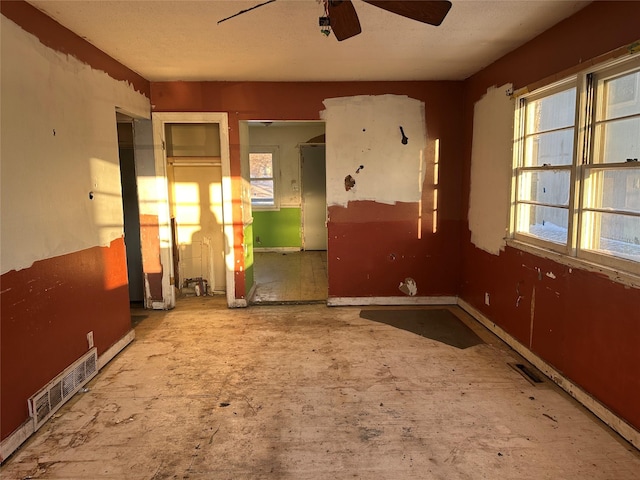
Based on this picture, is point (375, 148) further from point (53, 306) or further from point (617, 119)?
point (53, 306)

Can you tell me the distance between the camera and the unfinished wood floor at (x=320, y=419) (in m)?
2.15

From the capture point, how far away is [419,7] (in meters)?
1.89

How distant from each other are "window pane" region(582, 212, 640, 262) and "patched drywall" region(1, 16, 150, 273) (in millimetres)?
3496

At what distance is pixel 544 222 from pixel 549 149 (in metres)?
0.57

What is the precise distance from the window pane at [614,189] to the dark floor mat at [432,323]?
1.64m

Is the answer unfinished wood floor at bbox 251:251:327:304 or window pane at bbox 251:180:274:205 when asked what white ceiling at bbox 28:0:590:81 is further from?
window pane at bbox 251:180:274:205

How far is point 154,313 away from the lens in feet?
15.3

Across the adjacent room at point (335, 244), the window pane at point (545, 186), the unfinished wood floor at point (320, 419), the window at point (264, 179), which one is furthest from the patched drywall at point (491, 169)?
the window at point (264, 179)

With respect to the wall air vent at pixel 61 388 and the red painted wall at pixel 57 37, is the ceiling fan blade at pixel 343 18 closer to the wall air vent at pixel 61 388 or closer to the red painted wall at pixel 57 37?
the red painted wall at pixel 57 37

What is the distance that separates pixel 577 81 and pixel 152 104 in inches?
159

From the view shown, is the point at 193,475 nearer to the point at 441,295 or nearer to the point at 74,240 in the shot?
the point at 74,240

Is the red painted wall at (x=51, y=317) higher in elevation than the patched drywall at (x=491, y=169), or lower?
lower

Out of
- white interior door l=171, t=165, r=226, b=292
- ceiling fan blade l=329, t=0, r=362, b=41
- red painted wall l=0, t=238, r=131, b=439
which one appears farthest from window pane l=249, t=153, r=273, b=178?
ceiling fan blade l=329, t=0, r=362, b=41

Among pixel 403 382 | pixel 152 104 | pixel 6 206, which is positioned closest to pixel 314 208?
pixel 152 104
